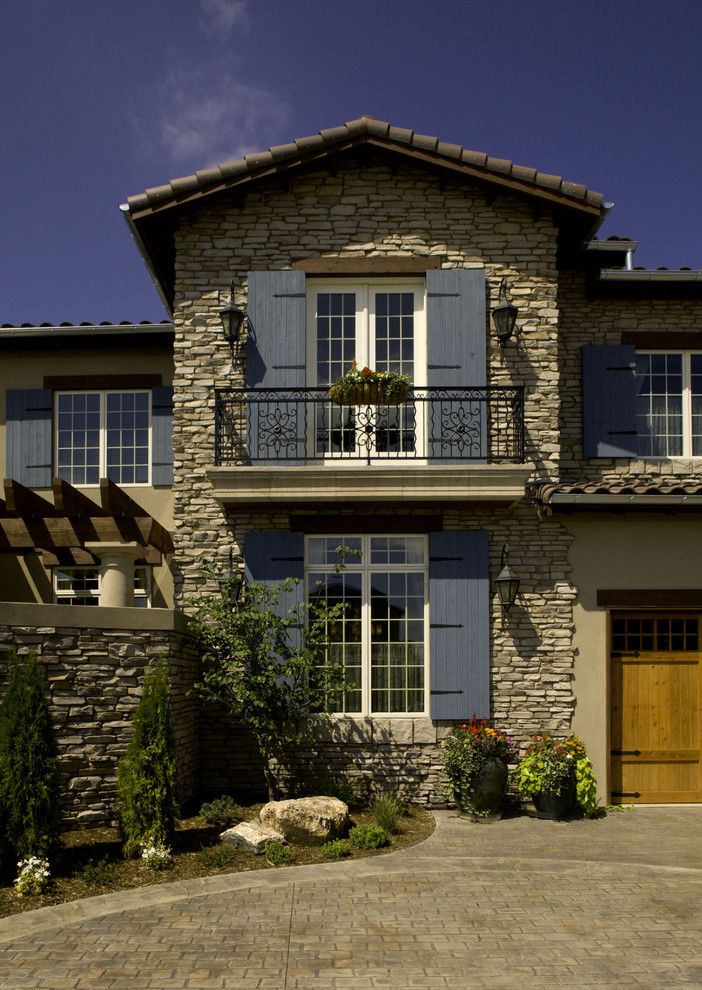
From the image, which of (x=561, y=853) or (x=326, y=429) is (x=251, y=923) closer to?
(x=561, y=853)

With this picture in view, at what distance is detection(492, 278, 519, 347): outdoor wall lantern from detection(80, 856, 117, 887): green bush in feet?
24.2

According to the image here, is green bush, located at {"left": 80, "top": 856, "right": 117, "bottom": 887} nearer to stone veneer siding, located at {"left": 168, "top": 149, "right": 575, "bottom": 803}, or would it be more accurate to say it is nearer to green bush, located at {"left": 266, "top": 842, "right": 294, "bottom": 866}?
green bush, located at {"left": 266, "top": 842, "right": 294, "bottom": 866}

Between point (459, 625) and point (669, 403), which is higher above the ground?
point (669, 403)

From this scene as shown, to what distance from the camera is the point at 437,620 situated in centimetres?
1025

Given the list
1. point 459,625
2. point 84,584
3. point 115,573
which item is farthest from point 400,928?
point 84,584

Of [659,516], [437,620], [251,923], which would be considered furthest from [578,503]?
[251,923]

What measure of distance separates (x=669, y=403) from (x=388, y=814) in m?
6.79

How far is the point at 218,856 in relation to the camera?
783cm

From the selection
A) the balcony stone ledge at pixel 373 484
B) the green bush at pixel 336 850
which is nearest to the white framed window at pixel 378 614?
the balcony stone ledge at pixel 373 484

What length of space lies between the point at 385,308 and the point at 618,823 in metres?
6.78

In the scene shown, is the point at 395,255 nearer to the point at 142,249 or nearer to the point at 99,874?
the point at 142,249

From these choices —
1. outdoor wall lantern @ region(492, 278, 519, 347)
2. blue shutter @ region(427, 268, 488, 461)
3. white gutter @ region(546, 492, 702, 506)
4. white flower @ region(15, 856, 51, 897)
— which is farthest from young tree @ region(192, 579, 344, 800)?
outdoor wall lantern @ region(492, 278, 519, 347)

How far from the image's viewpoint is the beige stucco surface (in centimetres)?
1040

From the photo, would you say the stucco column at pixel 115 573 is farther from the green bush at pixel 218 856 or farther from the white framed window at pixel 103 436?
the green bush at pixel 218 856
